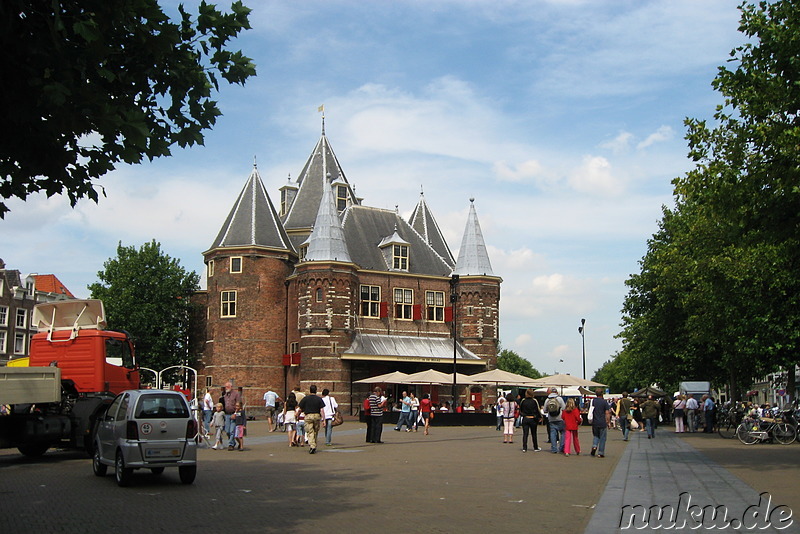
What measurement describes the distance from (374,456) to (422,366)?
33404mm

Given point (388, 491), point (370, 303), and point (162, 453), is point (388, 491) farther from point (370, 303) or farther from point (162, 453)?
point (370, 303)

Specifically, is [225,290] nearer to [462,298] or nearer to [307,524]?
[462,298]

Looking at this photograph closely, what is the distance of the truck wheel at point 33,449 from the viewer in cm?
1970

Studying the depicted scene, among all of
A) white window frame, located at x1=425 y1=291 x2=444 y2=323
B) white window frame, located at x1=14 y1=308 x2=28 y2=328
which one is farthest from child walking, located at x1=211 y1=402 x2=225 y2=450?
white window frame, located at x1=14 y1=308 x2=28 y2=328

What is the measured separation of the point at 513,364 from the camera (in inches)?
5310

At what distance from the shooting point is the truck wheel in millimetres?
19703

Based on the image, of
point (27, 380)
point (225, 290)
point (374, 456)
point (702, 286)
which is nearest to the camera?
point (27, 380)

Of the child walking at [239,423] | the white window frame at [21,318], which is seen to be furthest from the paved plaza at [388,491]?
the white window frame at [21,318]

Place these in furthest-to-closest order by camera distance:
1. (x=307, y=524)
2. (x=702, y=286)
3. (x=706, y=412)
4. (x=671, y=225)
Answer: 1. (x=671, y=225)
2. (x=706, y=412)
3. (x=702, y=286)
4. (x=307, y=524)

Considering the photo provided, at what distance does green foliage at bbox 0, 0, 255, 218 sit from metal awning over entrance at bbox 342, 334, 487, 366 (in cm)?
4216

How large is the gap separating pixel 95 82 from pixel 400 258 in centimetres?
4834

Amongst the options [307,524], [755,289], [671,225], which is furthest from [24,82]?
[671,225]

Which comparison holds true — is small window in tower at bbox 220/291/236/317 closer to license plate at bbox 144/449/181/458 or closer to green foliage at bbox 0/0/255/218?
license plate at bbox 144/449/181/458

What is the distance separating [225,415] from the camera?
72.9 ft
